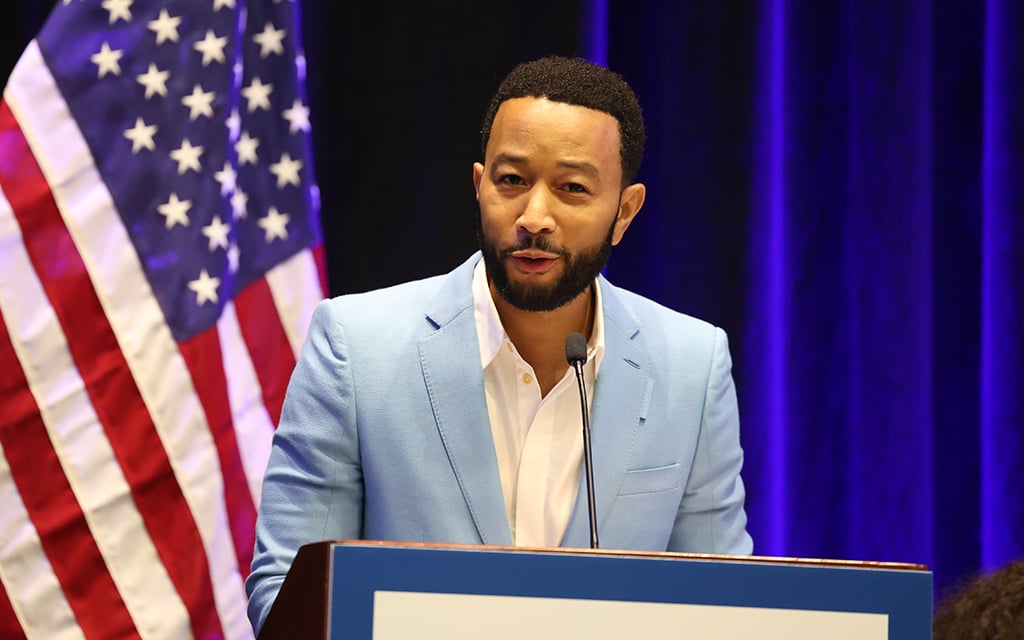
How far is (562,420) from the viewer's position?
2.11 metres

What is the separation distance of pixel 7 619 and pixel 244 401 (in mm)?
670

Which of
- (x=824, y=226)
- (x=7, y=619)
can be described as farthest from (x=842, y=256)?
(x=7, y=619)

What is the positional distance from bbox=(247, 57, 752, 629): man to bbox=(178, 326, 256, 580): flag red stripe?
2.46 ft

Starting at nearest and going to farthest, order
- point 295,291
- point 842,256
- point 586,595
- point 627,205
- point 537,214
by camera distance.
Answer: point 586,595 < point 537,214 < point 627,205 < point 295,291 < point 842,256

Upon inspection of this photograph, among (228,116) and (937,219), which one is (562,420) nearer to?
(228,116)

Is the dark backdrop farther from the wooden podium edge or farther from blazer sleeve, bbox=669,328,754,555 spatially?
the wooden podium edge

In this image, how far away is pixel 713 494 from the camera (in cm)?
214

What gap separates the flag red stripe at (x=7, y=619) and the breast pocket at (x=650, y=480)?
142 centimetres

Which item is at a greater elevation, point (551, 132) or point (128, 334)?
point (551, 132)

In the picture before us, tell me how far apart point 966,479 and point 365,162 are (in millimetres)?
1862

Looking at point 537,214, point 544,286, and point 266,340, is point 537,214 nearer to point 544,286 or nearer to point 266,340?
point 544,286

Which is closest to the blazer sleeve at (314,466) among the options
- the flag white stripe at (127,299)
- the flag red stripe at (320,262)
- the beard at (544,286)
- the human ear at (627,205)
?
the beard at (544,286)

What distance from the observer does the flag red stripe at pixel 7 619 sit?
2652 millimetres

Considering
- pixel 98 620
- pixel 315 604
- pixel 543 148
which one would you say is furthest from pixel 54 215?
pixel 315 604
